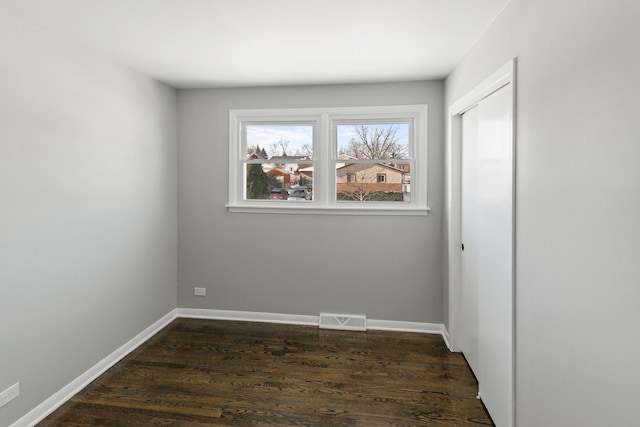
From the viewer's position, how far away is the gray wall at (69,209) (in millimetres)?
2174

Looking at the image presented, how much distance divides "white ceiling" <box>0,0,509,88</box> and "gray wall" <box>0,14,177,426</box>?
29 cm

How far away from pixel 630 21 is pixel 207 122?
3574mm

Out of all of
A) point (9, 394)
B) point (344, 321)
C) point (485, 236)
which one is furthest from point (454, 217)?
point (9, 394)

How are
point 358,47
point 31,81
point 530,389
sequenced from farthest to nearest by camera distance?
point 358,47 → point 31,81 → point 530,389

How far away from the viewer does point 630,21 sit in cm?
111

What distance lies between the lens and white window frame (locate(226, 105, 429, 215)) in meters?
3.66

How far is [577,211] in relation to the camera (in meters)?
1.39

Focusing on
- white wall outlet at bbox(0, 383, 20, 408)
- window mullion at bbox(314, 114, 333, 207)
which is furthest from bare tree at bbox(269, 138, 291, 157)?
white wall outlet at bbox(0, 383, 20, 408)

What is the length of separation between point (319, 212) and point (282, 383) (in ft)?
5.54

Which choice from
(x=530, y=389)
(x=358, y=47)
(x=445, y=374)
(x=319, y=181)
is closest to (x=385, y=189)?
(x=319, y=181)

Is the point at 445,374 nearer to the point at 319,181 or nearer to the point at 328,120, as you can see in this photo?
the point at 319,181

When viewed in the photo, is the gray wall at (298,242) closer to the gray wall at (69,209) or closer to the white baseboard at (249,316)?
the white baseboard at (249,316)

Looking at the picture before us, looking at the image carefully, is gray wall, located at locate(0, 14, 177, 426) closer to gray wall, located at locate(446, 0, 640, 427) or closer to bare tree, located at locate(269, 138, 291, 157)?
bare tree, located at locate(269, 138, 291, 157)

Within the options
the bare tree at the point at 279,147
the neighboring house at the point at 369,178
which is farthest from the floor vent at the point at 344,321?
the bare tree at the point at 279,147
